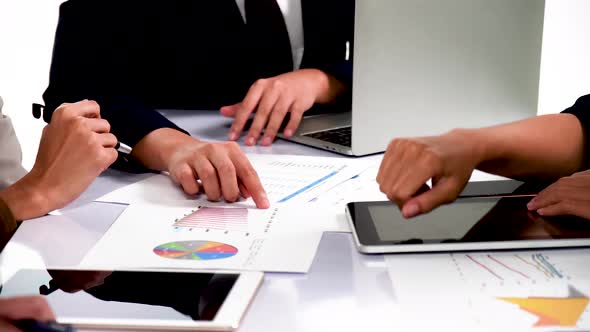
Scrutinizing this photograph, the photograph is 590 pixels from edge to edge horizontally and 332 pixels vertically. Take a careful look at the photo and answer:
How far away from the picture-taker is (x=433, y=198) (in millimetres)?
825

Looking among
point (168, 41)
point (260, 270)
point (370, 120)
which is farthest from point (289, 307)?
point (168, 41)

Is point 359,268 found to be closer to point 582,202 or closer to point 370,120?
point 582,202

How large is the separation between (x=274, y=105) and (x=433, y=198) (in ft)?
2.03

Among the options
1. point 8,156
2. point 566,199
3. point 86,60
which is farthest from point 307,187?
point 86,60

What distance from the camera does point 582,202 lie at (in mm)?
844

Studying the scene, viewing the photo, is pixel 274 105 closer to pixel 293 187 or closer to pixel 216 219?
pixel 293 187

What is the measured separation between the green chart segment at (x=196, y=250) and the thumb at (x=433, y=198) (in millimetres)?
207

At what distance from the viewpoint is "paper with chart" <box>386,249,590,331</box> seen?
0.63 m

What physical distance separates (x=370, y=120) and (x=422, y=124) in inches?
4.2

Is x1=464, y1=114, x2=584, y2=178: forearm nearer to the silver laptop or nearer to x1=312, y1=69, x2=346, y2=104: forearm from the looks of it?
the silver laptop

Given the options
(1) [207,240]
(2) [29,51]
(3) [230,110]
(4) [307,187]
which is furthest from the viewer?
(2) [29,51]

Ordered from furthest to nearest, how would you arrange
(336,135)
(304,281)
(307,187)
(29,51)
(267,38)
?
(29,51)
(267,38)
(336,135)
(307,187)
(304,281)

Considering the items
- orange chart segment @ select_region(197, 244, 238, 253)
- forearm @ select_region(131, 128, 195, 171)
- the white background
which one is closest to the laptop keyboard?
forearm @ select_region(131, 128, 195, 171)

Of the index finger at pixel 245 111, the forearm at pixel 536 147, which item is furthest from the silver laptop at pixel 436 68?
the forearm at pixel 536 147
